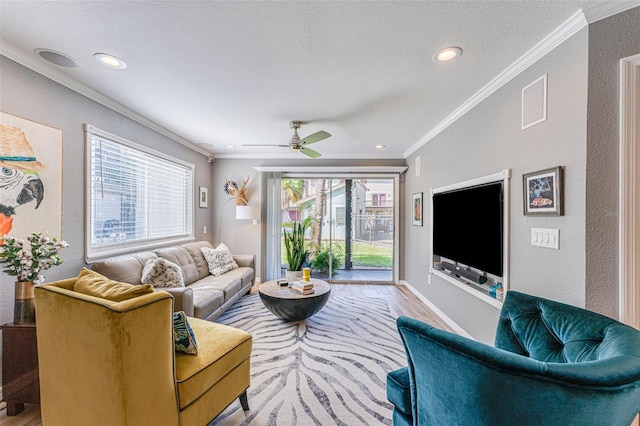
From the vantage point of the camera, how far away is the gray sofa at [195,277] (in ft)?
7.79

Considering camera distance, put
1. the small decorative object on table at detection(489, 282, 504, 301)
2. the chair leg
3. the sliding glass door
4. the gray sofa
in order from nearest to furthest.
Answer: the chair leg < the small decorative object on table at detection(489, 282, 504, 301) < the gray sofa < the sliding glass door

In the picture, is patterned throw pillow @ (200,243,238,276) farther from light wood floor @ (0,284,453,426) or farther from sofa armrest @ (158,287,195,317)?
sofa armrest @ (158,287,195,317)

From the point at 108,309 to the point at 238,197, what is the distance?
3.77 meters

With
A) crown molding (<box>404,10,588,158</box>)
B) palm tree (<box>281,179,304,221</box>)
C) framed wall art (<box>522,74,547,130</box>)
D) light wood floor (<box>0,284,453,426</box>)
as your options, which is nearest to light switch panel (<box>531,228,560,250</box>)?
framed wall art (<box>522,74,547,130</box>)

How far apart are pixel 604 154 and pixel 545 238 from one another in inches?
22.9

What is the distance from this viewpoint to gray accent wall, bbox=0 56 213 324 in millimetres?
1803

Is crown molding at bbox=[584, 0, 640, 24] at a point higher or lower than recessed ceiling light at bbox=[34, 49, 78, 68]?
lower

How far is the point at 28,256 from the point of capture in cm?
167

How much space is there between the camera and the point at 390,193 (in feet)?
16.0

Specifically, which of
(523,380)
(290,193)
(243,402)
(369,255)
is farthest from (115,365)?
(369,255)

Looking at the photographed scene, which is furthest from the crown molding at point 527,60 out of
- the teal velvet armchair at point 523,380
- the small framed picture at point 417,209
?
the teal velvet armchair at point 523,380

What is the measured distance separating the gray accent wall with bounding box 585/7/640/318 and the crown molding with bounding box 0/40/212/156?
3.70 m

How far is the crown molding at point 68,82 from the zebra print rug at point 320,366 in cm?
262

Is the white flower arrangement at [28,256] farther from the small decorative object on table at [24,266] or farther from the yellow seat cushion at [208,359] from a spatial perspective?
the yellow seat cushion at [208,359]
